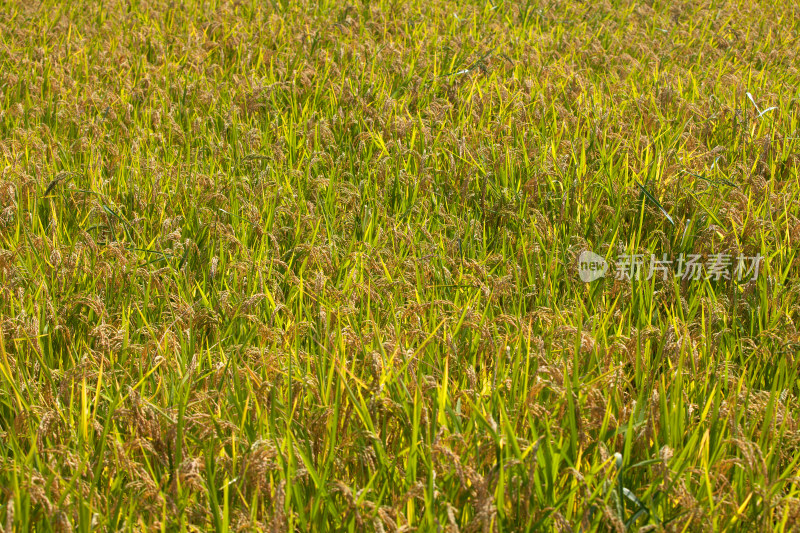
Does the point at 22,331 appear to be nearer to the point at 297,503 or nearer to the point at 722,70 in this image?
→ the point at 297,503

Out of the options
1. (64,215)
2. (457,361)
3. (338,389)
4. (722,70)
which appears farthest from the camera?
(722,70)

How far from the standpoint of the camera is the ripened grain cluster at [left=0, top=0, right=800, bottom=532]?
1.76 m

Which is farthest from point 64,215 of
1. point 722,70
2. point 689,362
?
point 722,70

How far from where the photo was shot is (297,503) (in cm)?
173

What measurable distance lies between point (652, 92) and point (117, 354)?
3262mm

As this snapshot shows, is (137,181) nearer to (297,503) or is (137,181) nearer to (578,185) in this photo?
(578,185)

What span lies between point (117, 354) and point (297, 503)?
91 centimetres

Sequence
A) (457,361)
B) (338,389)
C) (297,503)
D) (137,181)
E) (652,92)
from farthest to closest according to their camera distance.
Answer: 1. (652,92)
2. (137,181)
3. (457,361)
4. (338,389)
5. (297,503)

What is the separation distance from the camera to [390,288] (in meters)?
2.66

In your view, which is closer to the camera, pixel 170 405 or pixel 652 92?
pixel 170 405

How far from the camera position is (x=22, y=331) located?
7.59 feet

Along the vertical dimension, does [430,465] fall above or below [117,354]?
above

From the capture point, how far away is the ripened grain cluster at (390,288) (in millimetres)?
1759

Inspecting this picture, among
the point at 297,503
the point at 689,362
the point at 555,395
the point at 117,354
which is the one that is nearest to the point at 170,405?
the point at 117,354
